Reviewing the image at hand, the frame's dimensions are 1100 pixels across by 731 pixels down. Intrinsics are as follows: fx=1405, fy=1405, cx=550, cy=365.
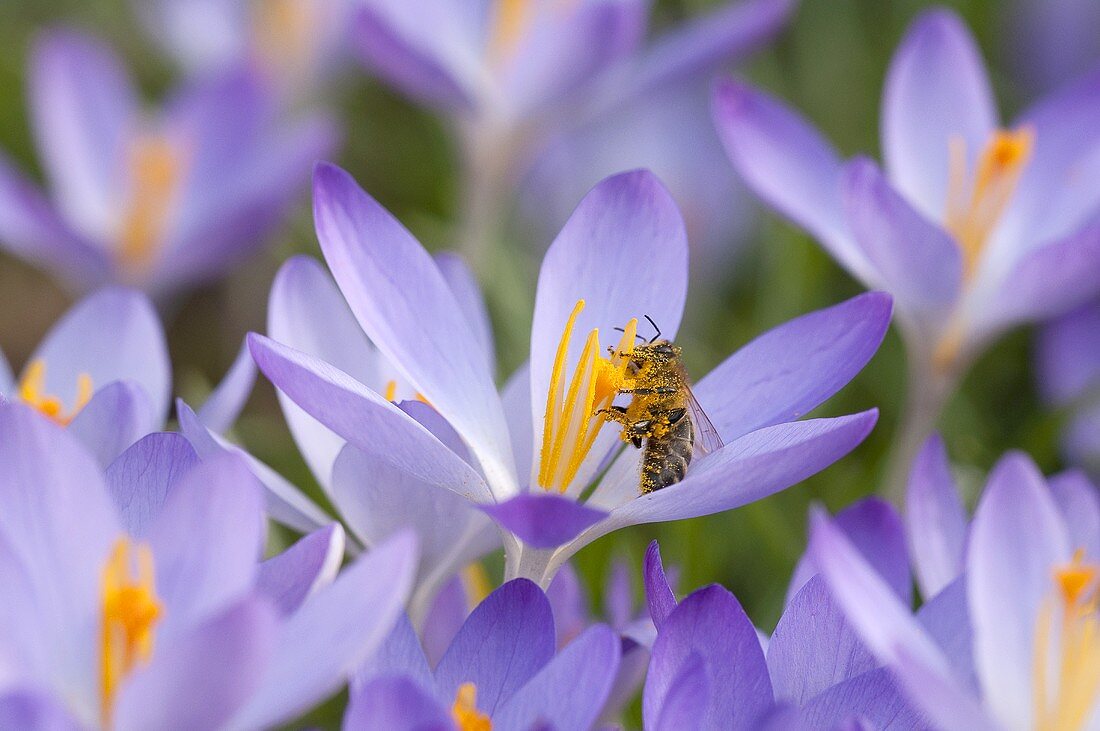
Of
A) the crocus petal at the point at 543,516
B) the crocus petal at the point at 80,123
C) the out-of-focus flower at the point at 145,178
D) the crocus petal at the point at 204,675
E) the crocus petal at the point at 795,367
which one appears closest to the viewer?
the crocus petal at the point at 204,675

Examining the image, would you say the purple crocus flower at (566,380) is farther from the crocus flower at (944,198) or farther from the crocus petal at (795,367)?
the crocus flower at (944,198)

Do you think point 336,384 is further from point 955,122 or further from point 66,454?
point 955,122

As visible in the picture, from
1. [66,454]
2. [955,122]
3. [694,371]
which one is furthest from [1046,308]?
[66,454]

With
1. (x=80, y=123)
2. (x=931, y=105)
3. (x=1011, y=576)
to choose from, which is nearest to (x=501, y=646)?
(x=1011, y=576)

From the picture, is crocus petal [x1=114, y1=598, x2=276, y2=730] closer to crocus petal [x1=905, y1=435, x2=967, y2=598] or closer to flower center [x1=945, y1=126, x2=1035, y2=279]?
crocus petal [x1=905, y1=435, x2=967, y2=598]

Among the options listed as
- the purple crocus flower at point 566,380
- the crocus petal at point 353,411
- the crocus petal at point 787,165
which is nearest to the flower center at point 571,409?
the purple crocus flower at point 566,380

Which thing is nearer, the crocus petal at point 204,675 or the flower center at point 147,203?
the crocus petal at point 204,675

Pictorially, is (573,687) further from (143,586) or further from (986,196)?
(986,196)
